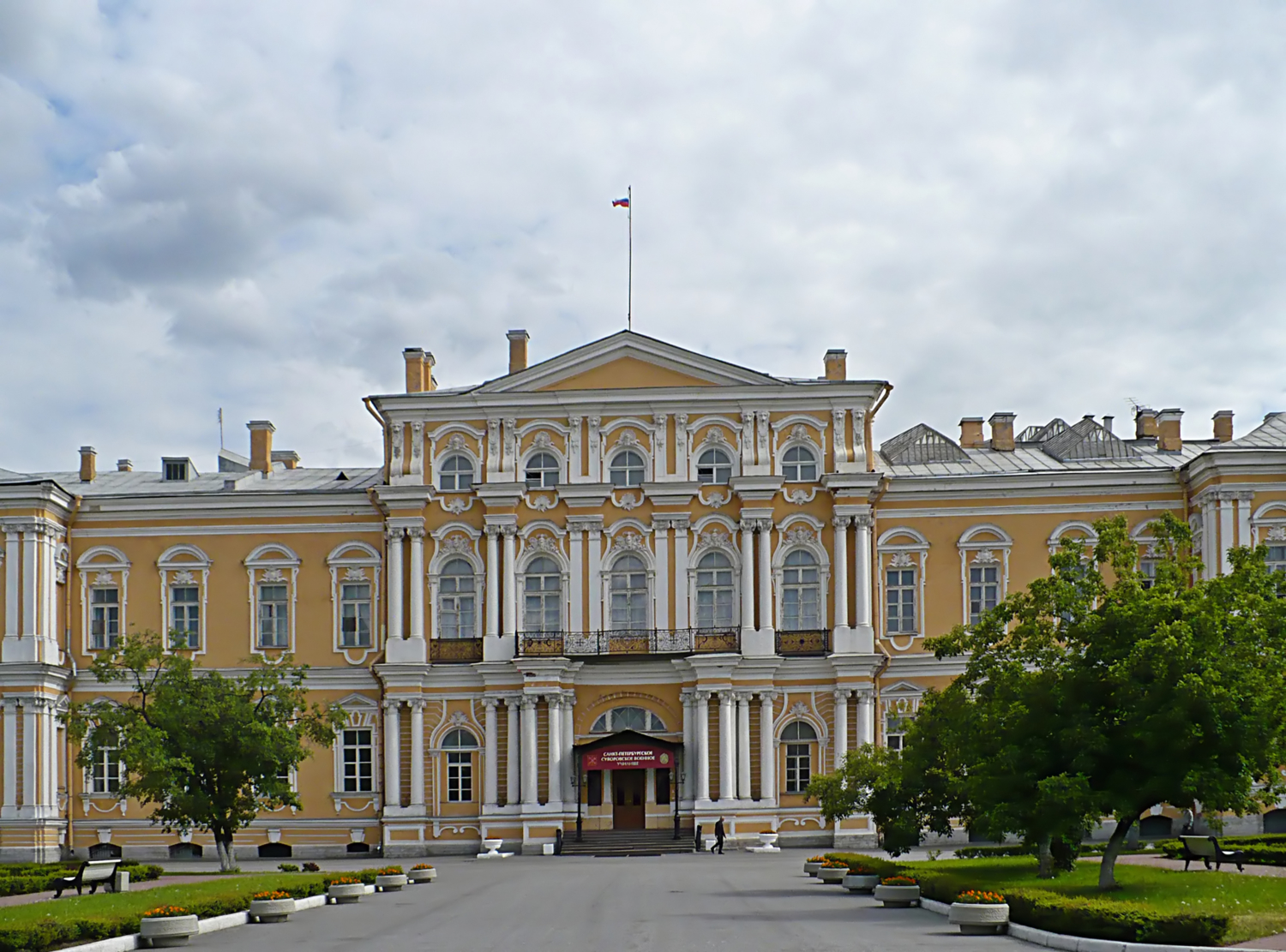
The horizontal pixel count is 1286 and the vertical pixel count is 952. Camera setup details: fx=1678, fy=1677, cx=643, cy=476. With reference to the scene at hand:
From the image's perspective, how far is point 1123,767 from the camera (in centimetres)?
2669

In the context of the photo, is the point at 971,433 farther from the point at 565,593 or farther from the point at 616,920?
the point at 616,920

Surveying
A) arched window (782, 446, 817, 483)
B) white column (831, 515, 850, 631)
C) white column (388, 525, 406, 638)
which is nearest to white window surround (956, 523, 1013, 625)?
white column (831, 515, 850, 631)

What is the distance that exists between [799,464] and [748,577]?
3.87 metres

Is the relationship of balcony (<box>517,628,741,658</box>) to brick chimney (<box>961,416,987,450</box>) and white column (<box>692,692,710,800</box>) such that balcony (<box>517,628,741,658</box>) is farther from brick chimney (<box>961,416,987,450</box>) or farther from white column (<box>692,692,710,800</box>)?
brick chimney (<box>961,416,987,450</box>)

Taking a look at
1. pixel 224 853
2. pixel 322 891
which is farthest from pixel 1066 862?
pixel 224 853

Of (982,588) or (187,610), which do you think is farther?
(187,610)

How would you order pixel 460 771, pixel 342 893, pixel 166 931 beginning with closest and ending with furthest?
pixel 166 931, pixel 342 893, pixel 460 771

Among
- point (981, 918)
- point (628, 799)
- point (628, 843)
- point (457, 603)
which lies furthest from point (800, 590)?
point (981, 918)

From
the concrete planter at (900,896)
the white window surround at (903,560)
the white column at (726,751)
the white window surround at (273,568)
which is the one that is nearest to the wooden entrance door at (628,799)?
the white column at (726,751)

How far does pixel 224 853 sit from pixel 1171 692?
24640 millimetres

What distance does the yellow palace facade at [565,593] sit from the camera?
50.6m

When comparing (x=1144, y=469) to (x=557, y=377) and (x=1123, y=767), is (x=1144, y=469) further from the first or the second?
(x=1123, y=767)

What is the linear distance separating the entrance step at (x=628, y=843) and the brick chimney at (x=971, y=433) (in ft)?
57.2

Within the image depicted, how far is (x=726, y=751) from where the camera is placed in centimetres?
5022
